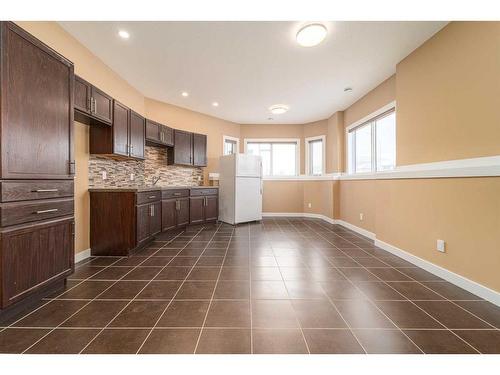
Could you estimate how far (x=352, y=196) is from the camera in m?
4.71

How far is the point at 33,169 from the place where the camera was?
1.67 metres

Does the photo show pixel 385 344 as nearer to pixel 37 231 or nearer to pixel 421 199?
pixel 421 199

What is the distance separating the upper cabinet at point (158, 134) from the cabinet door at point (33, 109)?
6.26 ft

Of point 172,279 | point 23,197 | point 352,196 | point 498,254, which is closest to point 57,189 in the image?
point 23,197

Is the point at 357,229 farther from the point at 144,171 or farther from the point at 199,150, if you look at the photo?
the point at 144,171

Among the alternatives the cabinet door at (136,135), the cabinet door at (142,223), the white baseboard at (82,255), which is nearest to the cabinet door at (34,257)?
the white baseboard at (82,255)

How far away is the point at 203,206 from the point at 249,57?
10.2ft

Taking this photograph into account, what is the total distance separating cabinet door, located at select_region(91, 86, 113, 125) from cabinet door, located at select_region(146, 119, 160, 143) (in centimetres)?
99

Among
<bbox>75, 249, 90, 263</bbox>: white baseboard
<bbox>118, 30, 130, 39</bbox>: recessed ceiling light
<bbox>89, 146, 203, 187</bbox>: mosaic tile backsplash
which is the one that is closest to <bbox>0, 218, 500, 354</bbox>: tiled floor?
<bbox>75, 249, 90, 263</bbox>: white baseboard

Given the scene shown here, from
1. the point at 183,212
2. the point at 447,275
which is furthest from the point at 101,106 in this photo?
the point at 447,275

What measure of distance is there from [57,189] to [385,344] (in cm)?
271

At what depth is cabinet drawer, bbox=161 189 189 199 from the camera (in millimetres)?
3914

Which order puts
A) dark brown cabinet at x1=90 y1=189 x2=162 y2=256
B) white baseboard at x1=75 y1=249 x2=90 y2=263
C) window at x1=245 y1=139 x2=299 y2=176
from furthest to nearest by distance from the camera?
window at x1=245 y1=139 x2=299 y2=176 → dark brown cabinet at x1=90 y1=189 x2=162 y2=256 → white baseboard at x1=75 y1=249 x2=90 y2=263

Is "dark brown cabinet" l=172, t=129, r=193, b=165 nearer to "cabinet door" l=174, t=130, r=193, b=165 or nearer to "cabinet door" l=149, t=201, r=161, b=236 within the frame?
"cabinet door" l=174, t=130, r=193, b=165
